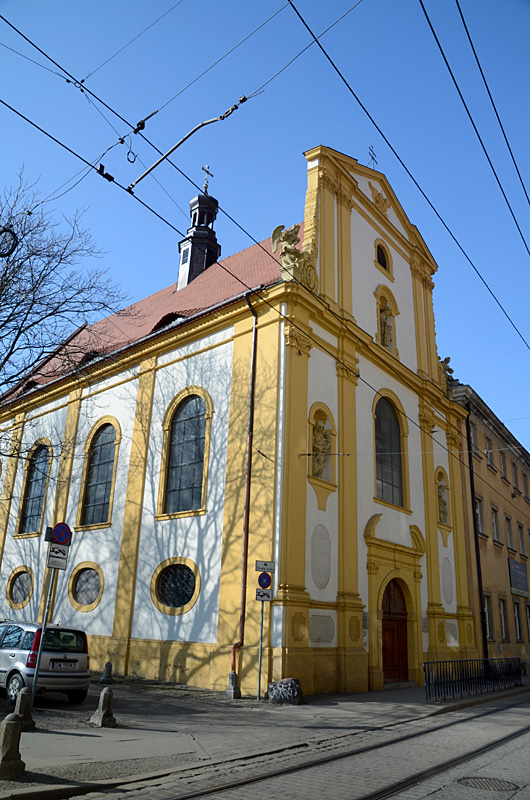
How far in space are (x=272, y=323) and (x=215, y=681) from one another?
8514mm

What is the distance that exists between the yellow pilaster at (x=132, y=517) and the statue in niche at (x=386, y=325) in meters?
7.50

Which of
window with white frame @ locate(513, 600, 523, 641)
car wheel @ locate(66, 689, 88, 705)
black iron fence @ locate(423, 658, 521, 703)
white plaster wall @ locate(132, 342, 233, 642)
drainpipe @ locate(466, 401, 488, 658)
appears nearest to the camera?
car wheel @ locate(66, 689, 88, 705)

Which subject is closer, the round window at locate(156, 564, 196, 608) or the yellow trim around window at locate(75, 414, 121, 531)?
the round window at locate(156, 564, 196, 608)

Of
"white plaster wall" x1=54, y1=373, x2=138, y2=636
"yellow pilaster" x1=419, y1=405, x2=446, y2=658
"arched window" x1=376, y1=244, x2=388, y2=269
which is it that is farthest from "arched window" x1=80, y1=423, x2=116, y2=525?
"arched window" x1=376, y1=244, x2=388, y2=269

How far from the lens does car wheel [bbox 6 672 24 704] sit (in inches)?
407

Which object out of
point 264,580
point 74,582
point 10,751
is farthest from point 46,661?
A: point 74,582

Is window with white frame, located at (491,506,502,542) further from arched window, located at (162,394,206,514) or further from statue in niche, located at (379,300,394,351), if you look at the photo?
arched window, located at (162,394,206,514)

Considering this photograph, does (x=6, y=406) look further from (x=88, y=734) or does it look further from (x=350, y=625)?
(x=88, y=734)

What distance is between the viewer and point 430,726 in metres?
10.1

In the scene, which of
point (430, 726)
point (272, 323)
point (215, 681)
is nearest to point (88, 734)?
point (430, 726)

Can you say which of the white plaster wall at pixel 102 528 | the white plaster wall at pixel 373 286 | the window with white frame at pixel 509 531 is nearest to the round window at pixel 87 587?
the white plaster wall at pixel 102 528

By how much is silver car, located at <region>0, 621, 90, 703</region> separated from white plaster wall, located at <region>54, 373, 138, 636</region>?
656 cm

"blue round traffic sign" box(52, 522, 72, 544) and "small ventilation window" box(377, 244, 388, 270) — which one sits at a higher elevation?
"small ventilation window" box(377, 244, 388, 270)

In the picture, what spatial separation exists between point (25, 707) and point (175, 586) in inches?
350
